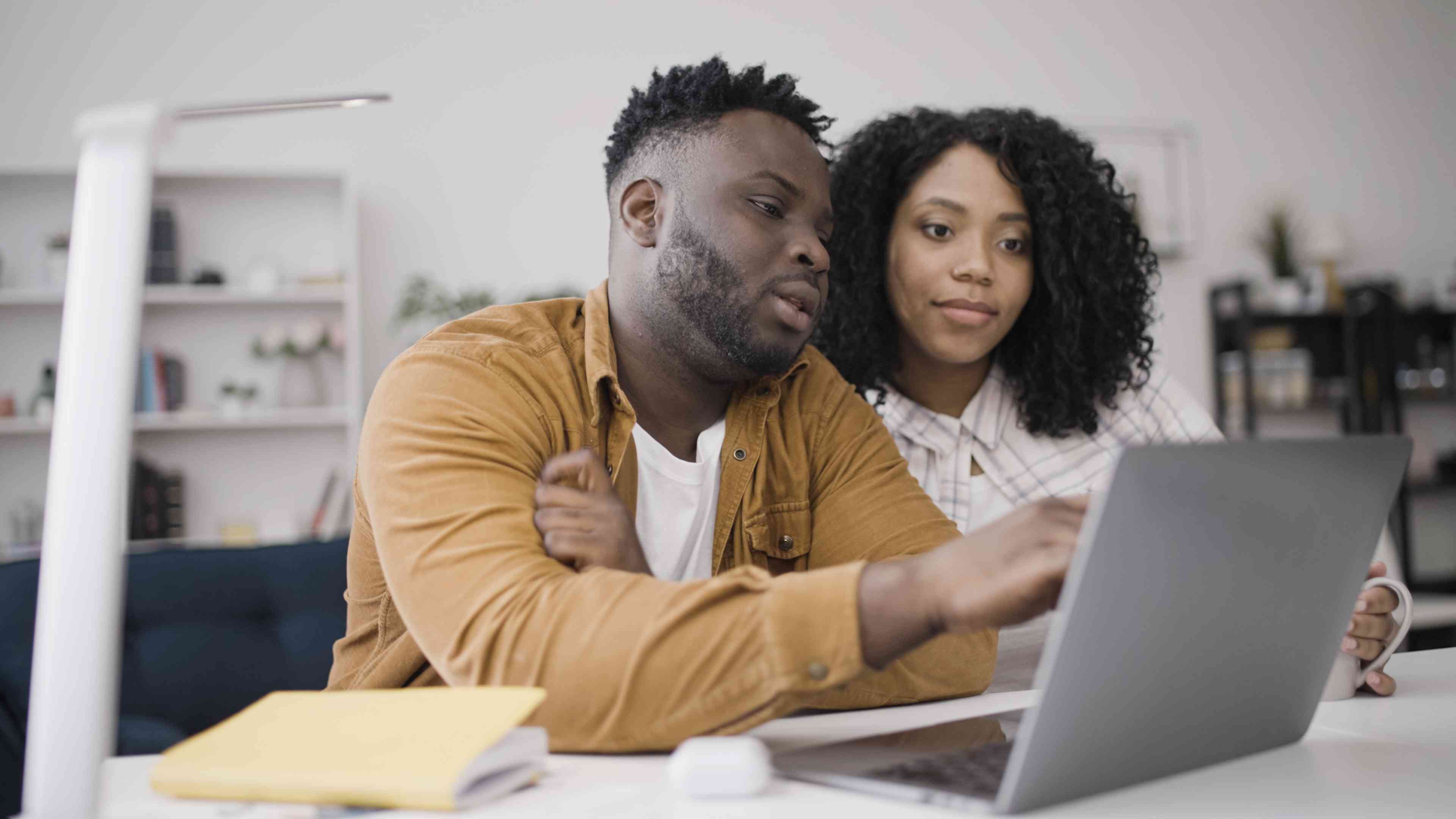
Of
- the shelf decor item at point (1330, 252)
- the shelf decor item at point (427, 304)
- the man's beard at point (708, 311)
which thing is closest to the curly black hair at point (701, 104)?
the man's beard at point (708, 311)

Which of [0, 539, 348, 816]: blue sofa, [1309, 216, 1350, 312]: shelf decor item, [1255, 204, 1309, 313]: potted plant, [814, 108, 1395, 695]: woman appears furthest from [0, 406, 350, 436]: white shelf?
[1309, 216, 1350, 312]: shelf decor item

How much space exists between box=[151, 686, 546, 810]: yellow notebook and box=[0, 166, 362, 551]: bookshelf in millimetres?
3601

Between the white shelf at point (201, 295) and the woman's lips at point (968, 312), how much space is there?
299 centimetres

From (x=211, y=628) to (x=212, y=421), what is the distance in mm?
2760

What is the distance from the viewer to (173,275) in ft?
13.6

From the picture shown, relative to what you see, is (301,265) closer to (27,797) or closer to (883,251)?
(883,251)

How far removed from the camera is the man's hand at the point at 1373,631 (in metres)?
1.06

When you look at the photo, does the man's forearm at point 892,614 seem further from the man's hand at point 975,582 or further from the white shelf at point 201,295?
the white shelf at point 201,295

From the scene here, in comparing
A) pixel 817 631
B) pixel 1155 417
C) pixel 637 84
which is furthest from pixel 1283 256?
pixel 817 631

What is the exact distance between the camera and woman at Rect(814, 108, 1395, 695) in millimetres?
1815

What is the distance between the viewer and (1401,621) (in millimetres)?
1104

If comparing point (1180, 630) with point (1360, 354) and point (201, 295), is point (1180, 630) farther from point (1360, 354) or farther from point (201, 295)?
point (1360, 354)

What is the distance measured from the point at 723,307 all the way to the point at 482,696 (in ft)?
2.19

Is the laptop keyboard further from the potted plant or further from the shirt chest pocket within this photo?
the potted plant
